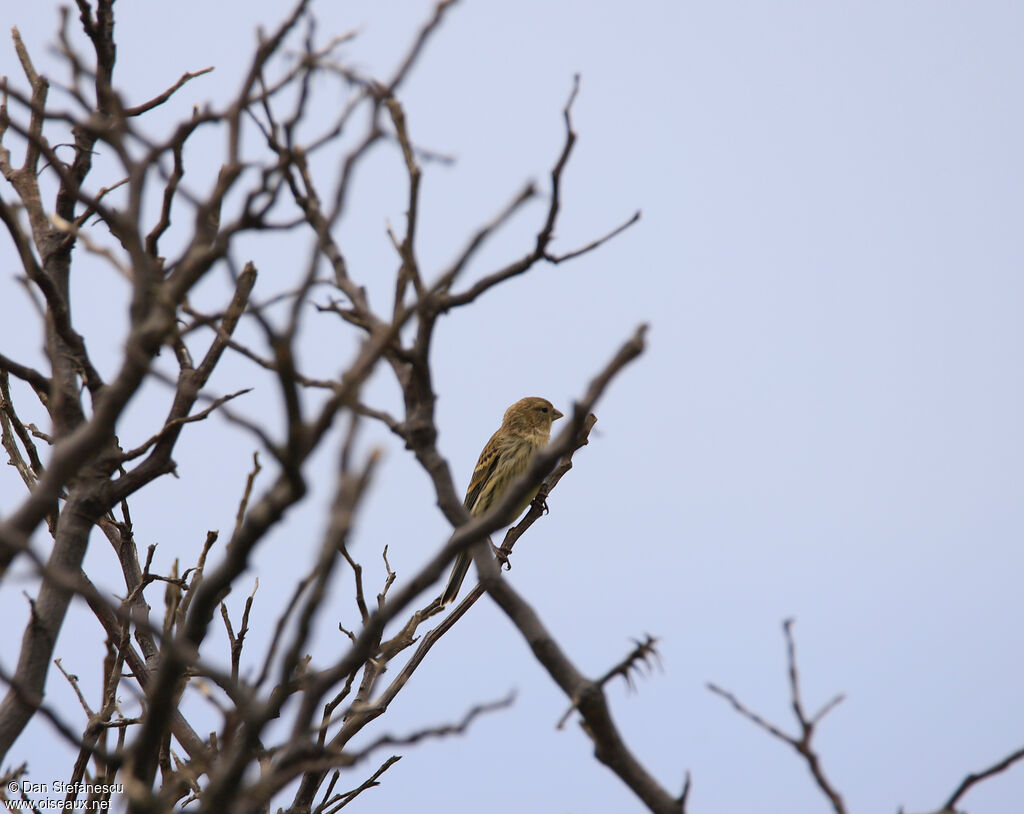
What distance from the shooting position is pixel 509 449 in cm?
1111

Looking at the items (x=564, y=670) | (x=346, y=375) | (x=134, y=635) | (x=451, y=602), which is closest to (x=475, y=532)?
(x=346, y=375)

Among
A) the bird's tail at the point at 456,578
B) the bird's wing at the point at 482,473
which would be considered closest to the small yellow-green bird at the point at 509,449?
the bird's wing at the point at 482,473

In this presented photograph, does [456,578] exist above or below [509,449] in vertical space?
below

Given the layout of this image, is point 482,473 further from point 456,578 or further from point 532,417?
point 456,578

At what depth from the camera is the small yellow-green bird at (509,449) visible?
1080cm

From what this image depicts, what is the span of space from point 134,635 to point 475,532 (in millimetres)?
3399

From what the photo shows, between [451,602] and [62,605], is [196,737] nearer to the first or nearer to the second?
[62,605]

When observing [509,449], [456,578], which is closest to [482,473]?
[509,449]

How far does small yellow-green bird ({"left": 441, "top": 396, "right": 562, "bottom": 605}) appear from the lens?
1080 centimetres

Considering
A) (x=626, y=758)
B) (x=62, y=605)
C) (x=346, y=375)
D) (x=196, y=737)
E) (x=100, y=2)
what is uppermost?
(x=100, y=2)

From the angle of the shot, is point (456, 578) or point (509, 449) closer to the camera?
point (456, 578)

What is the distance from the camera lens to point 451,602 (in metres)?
8.93

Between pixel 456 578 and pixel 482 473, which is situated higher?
pixel 482 473

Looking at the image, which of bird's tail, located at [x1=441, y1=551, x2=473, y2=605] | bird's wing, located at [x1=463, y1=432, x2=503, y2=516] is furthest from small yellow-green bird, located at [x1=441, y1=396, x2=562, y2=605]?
bird's tail, located at [x1=441, y1=551, x2=473, y2=605]
